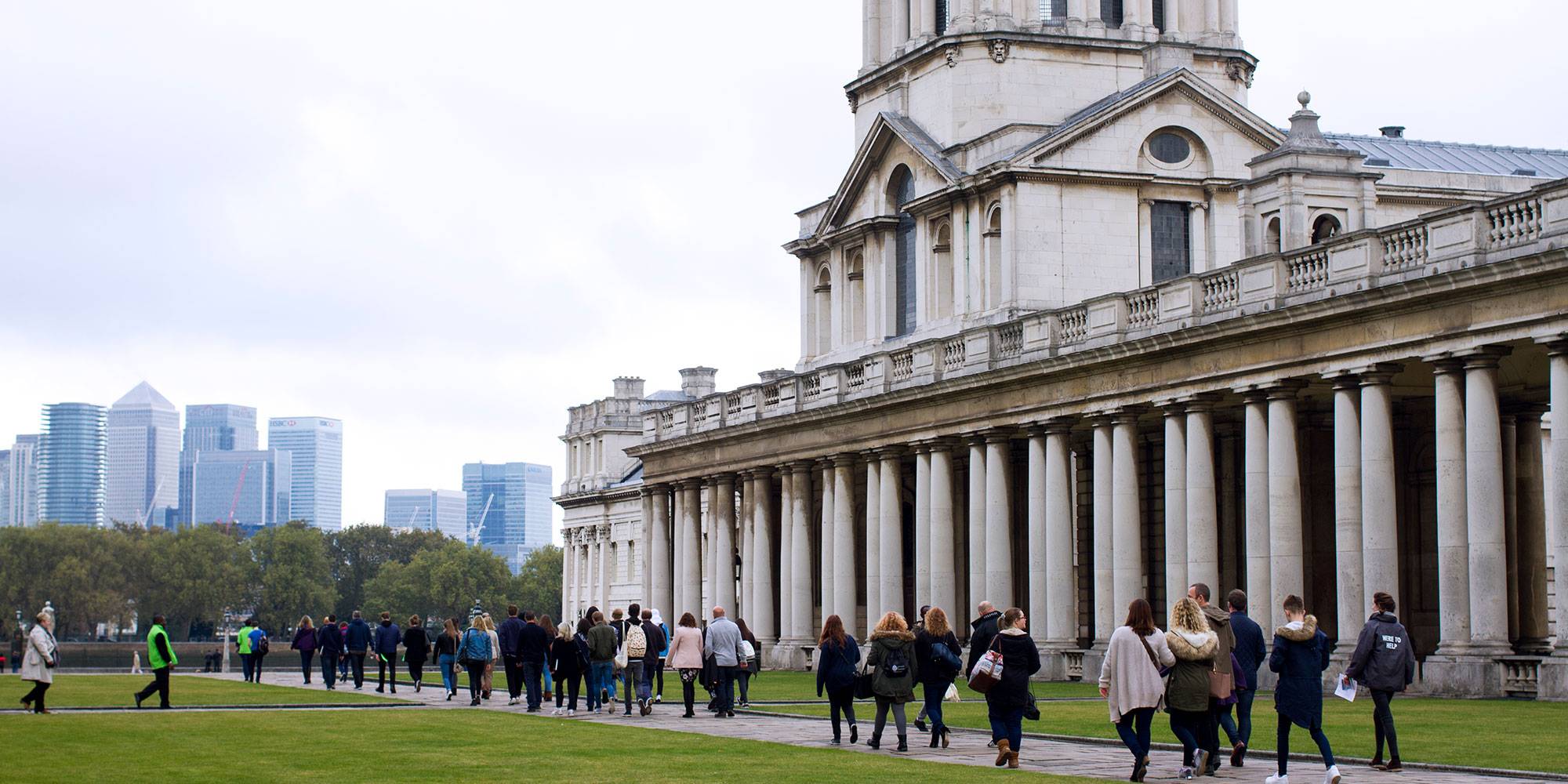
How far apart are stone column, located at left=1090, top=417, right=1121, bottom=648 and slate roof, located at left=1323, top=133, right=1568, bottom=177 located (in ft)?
71.7

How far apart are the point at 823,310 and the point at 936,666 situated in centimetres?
5002

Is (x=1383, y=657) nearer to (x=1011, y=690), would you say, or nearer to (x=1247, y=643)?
(x=1247, y=643)

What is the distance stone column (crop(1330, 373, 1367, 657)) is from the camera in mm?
43781

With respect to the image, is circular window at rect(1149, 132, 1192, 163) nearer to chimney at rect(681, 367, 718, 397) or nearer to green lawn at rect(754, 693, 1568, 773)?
green lawn at rect(754, 693, 1568, 773)

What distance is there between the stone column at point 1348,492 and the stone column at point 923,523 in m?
17.9

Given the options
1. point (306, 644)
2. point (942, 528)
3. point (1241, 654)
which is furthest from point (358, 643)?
point (1241, 654)

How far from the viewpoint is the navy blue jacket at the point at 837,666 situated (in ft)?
104

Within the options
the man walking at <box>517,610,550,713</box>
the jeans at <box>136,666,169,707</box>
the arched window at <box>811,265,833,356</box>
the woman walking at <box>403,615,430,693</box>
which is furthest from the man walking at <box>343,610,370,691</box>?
the arched window at <box>811,265,833,356</box>

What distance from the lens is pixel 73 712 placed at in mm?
38812

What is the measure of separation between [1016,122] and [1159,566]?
707 inches

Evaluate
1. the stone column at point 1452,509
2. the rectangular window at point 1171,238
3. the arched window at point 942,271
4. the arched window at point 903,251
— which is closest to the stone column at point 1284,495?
the stone column at point 1452,509

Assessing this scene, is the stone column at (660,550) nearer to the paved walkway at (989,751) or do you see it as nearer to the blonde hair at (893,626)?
the paved walkway at (989,751)

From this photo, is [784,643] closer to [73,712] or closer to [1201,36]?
[1201,36]

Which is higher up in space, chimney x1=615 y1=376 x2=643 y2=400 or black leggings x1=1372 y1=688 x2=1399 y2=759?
chimney x1=615 y1=376 x2=643 y2=400
